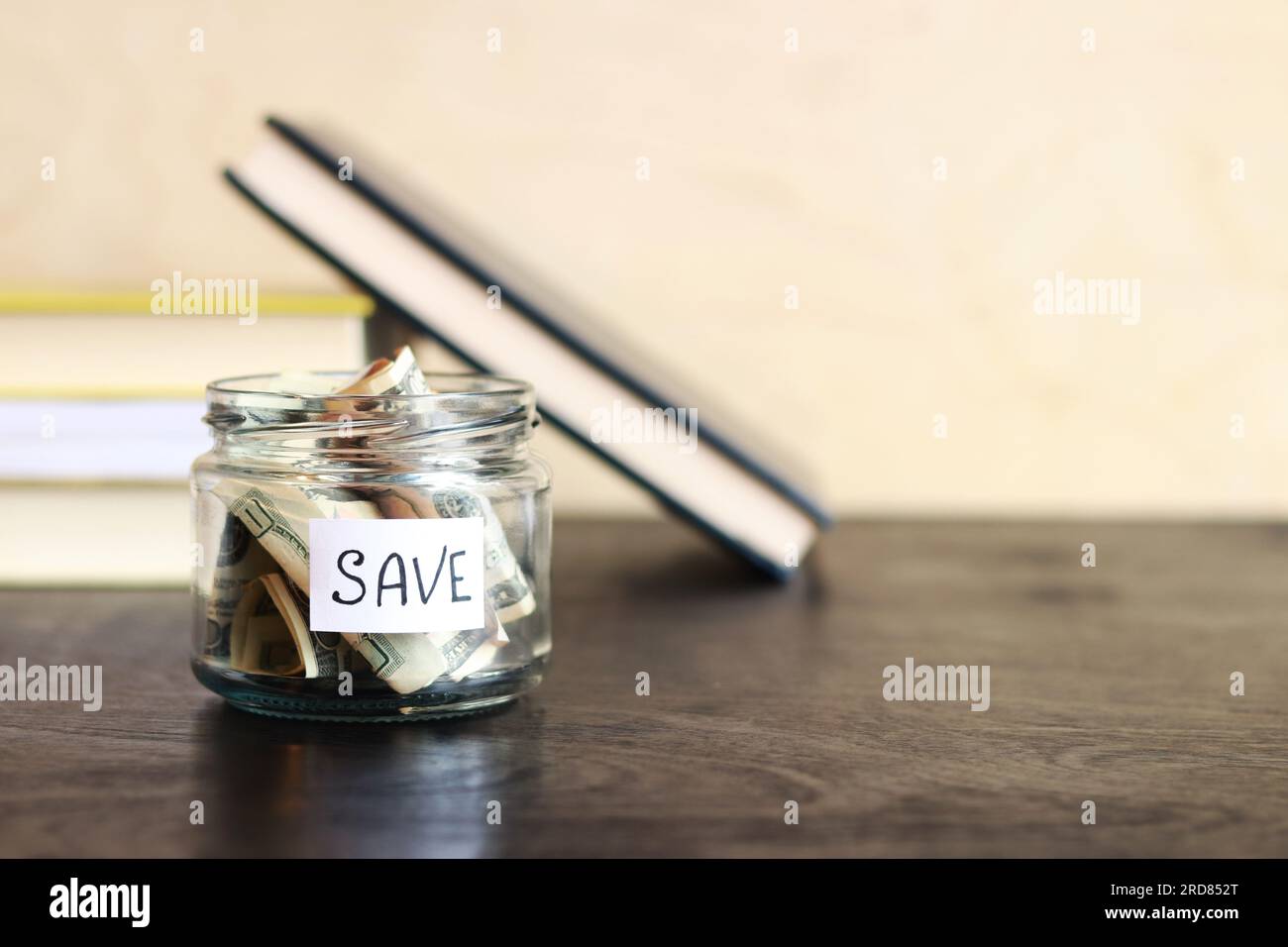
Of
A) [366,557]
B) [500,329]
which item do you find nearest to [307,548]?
[366,557]

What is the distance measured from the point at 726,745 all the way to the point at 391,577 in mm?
163

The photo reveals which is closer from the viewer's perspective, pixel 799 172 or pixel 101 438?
pixel 101 438

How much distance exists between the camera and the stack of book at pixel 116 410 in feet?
2.83

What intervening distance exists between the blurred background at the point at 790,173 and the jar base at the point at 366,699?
70 cm

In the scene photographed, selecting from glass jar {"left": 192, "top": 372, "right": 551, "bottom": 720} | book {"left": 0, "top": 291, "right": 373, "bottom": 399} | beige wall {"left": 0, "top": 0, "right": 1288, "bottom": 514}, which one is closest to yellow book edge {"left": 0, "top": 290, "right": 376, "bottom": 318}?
book {"left": 0, "top": 291, "right": 373, "bottom": 399}

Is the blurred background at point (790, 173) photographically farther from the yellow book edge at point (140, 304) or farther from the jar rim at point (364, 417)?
the jar rim at point (364, 417)

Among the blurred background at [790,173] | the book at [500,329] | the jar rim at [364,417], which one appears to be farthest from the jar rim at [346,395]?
the blurred background at [790,173]

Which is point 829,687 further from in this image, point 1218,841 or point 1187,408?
point 1187,408

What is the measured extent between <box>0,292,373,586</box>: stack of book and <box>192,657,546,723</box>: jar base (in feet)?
1.06

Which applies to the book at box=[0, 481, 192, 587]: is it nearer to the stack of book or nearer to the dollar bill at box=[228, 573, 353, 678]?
the stack of book

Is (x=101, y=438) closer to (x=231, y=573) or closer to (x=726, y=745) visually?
(x=231, y=573)

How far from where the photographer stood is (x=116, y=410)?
2.83 ft

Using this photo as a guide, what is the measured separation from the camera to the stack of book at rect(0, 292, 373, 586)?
862mm
